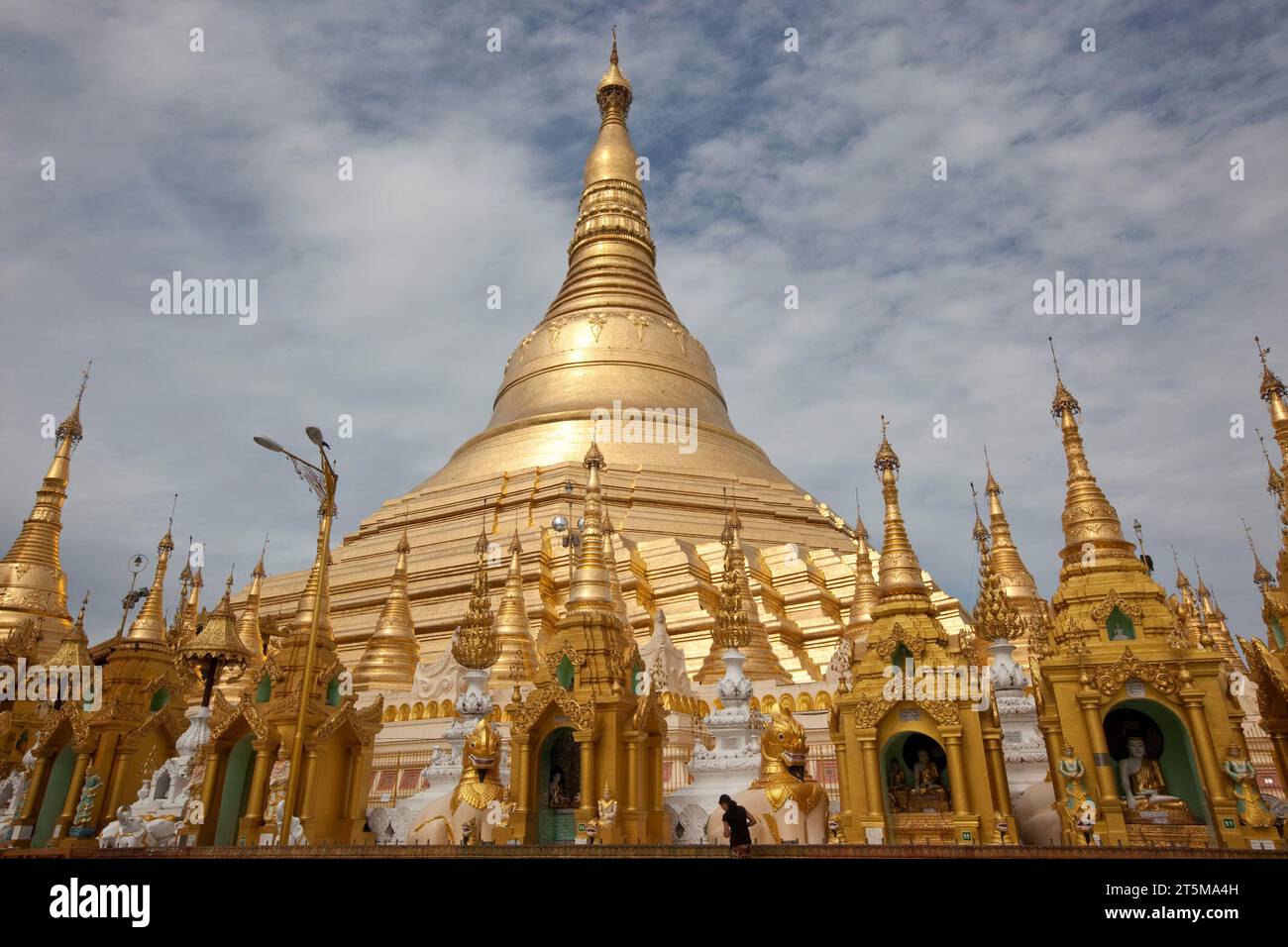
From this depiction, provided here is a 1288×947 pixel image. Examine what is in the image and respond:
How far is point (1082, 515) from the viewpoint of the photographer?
13516mm

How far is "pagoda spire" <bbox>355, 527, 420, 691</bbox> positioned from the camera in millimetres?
21438

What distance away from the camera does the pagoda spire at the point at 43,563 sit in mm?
23578

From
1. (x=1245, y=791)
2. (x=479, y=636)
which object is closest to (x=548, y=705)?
(x=479, y=636)

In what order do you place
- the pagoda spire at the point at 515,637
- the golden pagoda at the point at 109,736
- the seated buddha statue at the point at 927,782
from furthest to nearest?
the pagoda spire at the point at 515,637
the golden pagoda at the point at 109,736
the seated buddha statue at the point at 927,782

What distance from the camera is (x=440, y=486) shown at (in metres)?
33.3

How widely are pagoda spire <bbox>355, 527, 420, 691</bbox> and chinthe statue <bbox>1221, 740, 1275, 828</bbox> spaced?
1674 cm

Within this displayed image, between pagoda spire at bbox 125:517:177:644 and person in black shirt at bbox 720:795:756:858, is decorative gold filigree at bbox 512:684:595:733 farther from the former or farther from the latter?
pagoda spire at bbox 125:517:177:644

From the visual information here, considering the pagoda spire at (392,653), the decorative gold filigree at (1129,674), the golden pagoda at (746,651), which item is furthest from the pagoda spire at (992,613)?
the pagoda spire at (392,653)

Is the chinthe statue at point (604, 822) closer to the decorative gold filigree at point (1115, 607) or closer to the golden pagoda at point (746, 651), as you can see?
the golden pagoda at point (746, 651)

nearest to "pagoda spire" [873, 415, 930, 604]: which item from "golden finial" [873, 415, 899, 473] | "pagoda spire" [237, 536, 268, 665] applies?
"golden finial" [873, 415, 899, 473]

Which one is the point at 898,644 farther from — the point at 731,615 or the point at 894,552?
the point at 731,615

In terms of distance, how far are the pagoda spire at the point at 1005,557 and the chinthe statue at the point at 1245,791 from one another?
483 inches

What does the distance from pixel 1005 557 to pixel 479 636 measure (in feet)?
53.6
